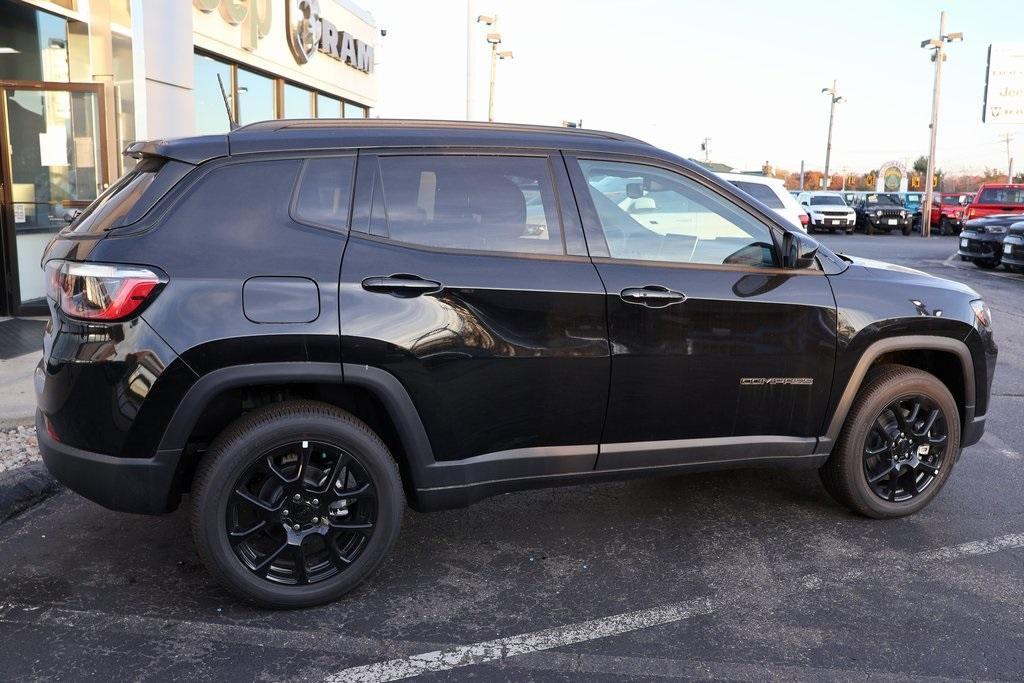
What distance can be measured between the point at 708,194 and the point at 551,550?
179cm

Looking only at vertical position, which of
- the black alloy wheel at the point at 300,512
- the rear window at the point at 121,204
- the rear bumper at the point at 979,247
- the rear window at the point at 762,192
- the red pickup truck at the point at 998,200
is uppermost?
the red pickup truck at the point at 998,200

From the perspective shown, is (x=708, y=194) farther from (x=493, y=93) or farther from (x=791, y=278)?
(x=493, y=93)

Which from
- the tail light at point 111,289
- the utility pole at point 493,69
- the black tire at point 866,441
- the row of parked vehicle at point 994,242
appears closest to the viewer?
the tail light at point 111,289

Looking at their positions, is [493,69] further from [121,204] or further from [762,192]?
[121,204]

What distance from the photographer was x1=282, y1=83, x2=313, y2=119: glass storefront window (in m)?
16.2

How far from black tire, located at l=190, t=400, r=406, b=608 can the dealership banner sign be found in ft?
132

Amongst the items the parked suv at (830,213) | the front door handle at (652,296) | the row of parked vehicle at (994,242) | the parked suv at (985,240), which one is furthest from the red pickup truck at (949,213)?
the front door handle at (652,296)

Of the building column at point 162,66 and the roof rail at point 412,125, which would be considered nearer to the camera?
the roof rail at point 412,125

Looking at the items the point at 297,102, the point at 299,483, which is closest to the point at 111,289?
the point at 299,483

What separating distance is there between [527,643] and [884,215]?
37.3m

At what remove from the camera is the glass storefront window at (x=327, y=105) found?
17984 mm

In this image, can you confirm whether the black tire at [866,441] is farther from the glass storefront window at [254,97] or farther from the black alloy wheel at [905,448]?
the glass storefront window at [254,97]

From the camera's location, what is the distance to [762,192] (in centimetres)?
1134

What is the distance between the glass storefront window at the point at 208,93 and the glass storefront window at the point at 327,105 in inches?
163
